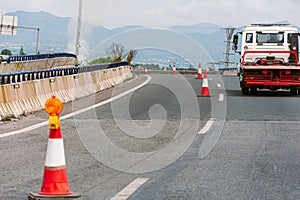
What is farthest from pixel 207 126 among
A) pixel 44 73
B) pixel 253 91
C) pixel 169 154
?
pixel 253 91

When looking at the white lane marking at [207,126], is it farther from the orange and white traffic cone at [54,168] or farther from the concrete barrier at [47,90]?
the orange and white traffic cone at [54,168]

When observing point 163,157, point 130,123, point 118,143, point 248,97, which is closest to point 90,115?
point 130,123

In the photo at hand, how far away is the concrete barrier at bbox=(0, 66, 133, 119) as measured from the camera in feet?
51.9

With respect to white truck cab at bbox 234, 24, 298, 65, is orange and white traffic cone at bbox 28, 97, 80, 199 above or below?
below

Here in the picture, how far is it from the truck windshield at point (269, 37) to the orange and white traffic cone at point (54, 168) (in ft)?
64.8

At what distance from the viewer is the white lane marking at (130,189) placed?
709 centimetres

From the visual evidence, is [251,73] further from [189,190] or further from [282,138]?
[189,190]

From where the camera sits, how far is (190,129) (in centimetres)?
1360

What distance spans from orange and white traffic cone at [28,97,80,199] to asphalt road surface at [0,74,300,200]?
1.36ft

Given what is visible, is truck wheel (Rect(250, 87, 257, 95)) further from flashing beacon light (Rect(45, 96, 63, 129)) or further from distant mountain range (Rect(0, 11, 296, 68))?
flashing beacon light (Rect(45, 96, 63, 129))

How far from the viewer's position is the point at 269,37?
26125 mm

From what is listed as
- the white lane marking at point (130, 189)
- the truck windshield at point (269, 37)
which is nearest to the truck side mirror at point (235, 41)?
the truck windshield at point (269, 37)

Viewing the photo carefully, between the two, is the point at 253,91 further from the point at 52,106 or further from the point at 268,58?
the point at 52,106

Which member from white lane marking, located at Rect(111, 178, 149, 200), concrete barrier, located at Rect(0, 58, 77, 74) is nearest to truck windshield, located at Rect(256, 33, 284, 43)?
white lane marking, located at Rect(111, 178, 149, 200)
